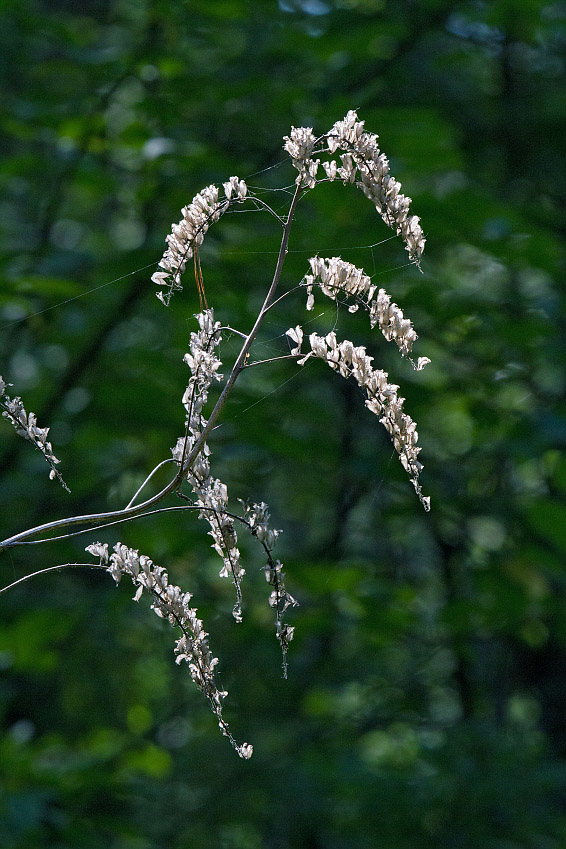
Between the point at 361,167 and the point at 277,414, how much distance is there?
2114 millimetres

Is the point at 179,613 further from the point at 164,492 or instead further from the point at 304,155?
the point at 304,155

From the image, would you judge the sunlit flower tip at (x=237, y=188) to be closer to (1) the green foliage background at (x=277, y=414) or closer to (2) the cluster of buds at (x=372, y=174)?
(2) the cluster of buds at (x=372, y=174)

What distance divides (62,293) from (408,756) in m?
3.08

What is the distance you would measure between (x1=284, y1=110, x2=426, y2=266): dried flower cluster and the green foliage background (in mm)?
1244

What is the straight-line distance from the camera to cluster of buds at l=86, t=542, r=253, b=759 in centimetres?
70

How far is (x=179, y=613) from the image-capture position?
73 cm

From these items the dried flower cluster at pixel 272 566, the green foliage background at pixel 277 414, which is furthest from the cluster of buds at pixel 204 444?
the green foliage background at pixel 277 414

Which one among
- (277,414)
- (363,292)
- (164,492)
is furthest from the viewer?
(277,414)

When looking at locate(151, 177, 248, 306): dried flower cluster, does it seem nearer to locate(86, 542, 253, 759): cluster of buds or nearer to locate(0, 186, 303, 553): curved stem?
locate(0, 186, 303, 553): curved stem

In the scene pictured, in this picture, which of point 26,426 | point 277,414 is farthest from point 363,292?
point 277,414

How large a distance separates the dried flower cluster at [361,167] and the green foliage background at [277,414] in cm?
124

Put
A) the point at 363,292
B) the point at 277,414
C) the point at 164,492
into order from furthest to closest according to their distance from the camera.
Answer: the point at 277,414 → the point at 363,292 → the point at 164,492

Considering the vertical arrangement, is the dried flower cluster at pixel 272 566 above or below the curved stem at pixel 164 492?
below

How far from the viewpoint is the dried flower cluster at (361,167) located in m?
0.67
